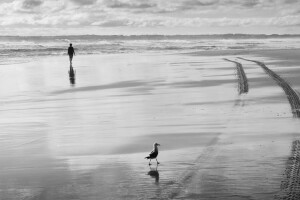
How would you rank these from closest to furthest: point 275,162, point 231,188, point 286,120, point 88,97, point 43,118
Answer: point 231,188, point 275,162, point 286,120, point 43,118, point 88,97

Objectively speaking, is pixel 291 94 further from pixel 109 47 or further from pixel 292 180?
pixel 109 47

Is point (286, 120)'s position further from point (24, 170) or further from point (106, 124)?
point (24, 170)

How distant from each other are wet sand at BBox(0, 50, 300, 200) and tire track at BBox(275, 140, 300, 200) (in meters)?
0.12

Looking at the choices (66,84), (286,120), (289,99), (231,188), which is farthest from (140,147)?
(66,84)

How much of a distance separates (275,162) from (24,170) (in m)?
4.48

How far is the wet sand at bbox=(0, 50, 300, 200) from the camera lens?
27.3 ft

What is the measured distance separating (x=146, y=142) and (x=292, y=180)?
14.3 ft

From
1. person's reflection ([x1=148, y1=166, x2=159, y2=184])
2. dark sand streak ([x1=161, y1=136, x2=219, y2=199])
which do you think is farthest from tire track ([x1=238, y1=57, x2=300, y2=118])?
person's reflection ([x1=148, y1=166, x2=159, y2=184])

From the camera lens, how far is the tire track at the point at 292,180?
24.8 feet

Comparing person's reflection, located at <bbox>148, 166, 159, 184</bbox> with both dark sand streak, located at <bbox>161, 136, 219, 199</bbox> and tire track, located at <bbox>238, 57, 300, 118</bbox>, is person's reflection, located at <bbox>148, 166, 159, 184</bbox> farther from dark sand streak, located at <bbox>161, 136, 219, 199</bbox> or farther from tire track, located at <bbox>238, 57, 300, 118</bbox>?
tire track, located at <bbox>238, 57, 300, 118</bbox>

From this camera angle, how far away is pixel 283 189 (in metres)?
7.88

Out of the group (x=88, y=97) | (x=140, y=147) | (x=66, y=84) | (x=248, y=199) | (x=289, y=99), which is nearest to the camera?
(x=248, y=199)

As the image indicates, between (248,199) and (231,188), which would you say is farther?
(231,188)

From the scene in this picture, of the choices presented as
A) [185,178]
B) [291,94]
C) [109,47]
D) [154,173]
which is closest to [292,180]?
[185,178]
